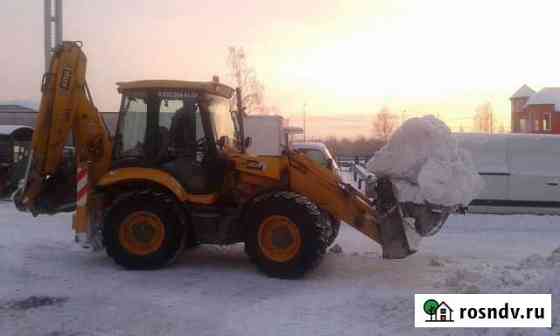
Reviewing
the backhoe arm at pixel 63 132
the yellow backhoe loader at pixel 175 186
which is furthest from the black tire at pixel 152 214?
the backhoe arm at pixel 63 132

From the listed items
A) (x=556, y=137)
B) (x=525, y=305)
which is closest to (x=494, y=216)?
(x=556, y=137)

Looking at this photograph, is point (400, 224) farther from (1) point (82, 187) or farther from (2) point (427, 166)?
(1) point (82, 187)

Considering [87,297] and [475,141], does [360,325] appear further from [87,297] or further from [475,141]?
[475,141]

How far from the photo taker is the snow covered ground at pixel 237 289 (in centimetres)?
665

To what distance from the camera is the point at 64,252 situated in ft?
34.6

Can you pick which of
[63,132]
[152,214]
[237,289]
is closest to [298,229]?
[237,289]

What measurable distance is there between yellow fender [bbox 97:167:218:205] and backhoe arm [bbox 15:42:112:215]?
46 cm

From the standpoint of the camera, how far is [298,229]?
28.7 ft

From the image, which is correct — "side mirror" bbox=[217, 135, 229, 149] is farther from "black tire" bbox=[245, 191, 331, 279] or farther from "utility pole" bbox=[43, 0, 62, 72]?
"utility pole" bbox=[43, 0, 62, 72]

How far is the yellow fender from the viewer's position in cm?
927

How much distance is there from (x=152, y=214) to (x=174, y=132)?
1.24m
